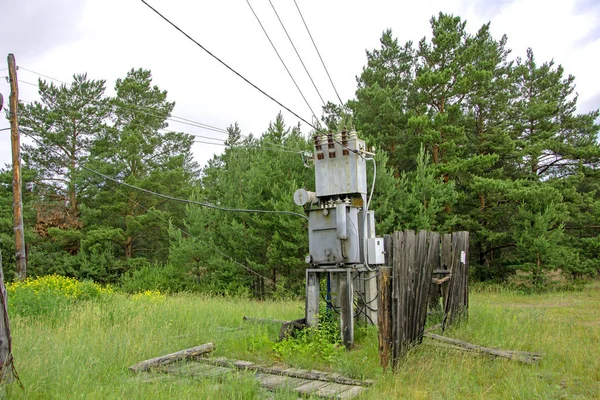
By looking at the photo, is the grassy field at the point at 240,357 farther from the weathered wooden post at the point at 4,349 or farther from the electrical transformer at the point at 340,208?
the electrical transformer at the point at 340,208

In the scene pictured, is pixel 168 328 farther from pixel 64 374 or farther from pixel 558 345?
pixel 558 345

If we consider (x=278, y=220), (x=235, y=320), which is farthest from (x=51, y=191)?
(x=235, y=320)

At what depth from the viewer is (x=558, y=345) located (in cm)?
698

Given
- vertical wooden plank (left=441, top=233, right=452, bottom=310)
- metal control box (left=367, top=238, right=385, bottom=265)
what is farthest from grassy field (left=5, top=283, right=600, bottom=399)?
metal control box (left=367, top=238, right=385, bottom=265)

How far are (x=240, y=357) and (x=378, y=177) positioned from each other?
11.5 metres

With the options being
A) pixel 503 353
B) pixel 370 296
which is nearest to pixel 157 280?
pixel 370 296

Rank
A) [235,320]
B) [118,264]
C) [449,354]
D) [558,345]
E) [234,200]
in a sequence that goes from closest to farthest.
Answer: [449,354] < [558,345] < [235,320] < [234,200] < [118,264]

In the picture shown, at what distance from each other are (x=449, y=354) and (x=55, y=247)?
24.7 m

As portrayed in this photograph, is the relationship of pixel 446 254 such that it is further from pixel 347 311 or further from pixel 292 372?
pixel 292 372

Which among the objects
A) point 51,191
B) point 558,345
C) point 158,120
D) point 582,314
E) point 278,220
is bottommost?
point 582,314

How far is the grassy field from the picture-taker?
4656mm

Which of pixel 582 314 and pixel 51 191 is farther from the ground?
pixel 51 191

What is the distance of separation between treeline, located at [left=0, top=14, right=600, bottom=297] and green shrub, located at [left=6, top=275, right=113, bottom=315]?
6.54 m

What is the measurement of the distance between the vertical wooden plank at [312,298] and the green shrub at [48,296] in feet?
16.5
